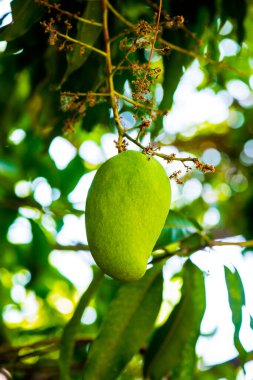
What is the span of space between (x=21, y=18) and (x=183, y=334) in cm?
71

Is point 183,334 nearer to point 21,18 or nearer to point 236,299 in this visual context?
point 236,299

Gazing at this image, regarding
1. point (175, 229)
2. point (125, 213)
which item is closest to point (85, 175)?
point (175, 229)

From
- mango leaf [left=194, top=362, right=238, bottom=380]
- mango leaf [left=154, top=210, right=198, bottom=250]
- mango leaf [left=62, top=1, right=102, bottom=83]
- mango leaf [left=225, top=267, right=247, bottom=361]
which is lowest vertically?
mango leaf [left=194, top=362, right=238, bottom=380]

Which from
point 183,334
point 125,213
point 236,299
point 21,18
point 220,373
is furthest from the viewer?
point 220,373

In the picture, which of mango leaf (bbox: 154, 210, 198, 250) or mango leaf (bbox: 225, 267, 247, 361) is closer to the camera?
mango leaf (bbox: 225, 267, 247, 361)

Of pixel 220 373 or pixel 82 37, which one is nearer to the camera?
pixel 82 37

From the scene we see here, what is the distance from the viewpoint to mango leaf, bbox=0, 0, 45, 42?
946 millimetres

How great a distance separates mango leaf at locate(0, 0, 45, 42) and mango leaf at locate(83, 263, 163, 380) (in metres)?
0.53

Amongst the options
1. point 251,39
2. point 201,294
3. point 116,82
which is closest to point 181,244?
point 201,294

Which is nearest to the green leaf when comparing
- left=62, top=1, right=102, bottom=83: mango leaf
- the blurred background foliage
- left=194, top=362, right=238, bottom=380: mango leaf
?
the blurred background foliage

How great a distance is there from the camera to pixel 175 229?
1.25m

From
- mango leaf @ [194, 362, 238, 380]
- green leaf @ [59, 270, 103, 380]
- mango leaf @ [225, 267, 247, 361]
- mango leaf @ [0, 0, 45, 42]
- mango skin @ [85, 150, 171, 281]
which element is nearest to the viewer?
mango skin @ [85, 150, 171, 281]

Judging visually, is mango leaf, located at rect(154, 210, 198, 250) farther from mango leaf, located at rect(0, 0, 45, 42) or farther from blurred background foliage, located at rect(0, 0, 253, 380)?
mango leaf, located at rect(0, 0, 45, 42)

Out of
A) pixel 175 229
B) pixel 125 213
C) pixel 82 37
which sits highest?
pixel 82 37
